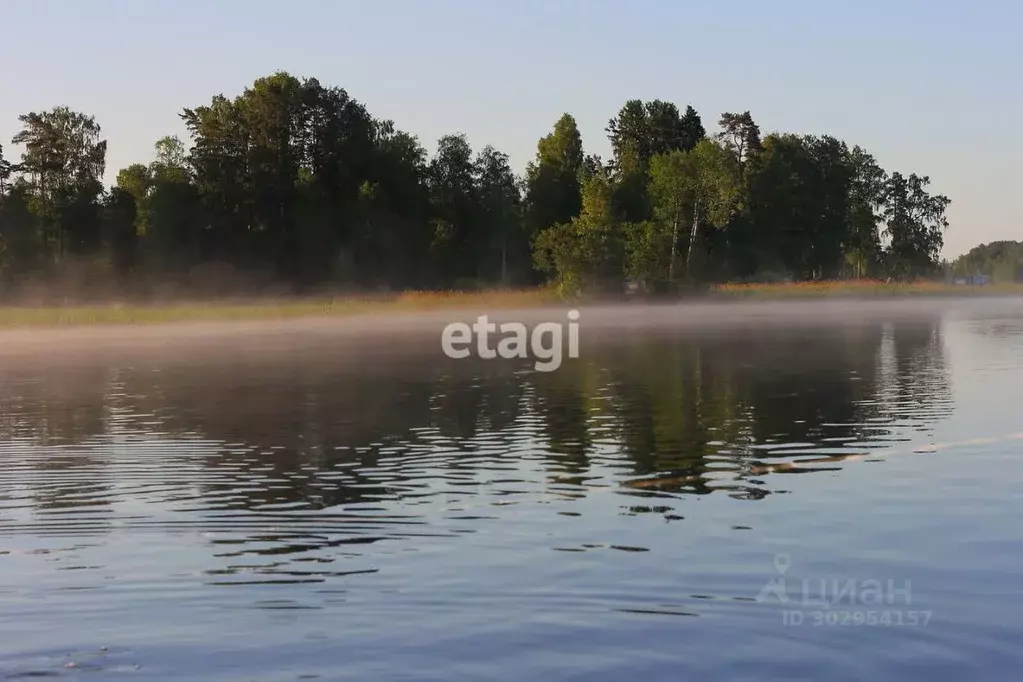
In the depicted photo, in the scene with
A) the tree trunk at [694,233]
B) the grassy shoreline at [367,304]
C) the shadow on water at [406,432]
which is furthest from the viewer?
the tree trunk at [694,233]

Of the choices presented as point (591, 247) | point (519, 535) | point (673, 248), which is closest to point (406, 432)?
point (519, 535)

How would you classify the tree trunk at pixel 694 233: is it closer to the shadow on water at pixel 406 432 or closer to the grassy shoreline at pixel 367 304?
the grassy shoreline at pixel 367 304

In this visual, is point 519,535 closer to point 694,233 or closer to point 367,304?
point 367,304

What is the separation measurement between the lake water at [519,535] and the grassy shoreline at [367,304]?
221 feet

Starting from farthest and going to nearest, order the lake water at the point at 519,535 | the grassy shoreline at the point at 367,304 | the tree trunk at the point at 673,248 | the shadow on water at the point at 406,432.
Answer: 1. the tree trunk at the point at 673,248
2. the grassy shoreline at the point at 367,304
3. the shadow on water at the point at 406,432
4. the lake water at the point at 519,535

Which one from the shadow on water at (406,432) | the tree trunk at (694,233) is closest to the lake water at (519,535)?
the shadow on water at (406,432)

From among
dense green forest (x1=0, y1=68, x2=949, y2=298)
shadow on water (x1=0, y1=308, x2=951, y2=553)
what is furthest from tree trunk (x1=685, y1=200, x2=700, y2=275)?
shadow on water (x1=0, y1=308, x2=951, y2=553)

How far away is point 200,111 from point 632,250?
52677 millimetres

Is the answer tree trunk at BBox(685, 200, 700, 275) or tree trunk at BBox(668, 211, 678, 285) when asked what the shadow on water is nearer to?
tree trunk at BBox(668, 211, 678, 285)

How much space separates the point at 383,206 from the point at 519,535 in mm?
131949

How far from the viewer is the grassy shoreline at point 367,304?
100125 millimetres

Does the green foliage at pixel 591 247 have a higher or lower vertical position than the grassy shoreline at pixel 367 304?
higher

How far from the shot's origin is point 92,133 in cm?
14600

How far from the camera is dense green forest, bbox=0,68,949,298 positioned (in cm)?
12975
